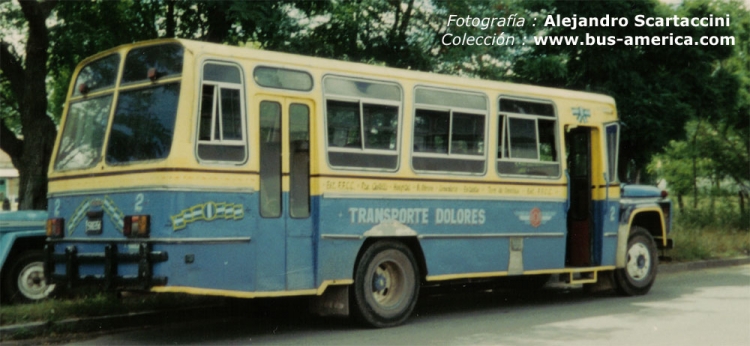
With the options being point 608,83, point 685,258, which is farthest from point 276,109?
point 685,258

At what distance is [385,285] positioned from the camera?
9844mm

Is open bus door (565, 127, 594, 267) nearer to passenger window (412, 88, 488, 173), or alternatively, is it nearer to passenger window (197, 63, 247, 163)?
passenger window (412, 88, 488, 173)

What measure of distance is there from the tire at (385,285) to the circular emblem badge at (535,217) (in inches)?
83.6

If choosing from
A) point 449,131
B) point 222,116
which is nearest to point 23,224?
point 222,116

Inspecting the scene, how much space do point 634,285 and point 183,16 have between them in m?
7.89

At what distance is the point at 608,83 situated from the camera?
18.2 meters

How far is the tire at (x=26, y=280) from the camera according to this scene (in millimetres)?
10578

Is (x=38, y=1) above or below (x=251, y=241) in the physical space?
above

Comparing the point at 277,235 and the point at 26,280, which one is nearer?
the point at 277,235

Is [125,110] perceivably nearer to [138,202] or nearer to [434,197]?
[138,202]

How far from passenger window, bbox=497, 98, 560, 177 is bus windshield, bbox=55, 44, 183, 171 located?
4493 mm

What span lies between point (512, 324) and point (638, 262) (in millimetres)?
3874

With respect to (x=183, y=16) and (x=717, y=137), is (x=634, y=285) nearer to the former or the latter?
(x=183, y=16)

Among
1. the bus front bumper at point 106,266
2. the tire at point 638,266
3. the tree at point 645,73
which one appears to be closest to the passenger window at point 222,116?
the bus front bumper at point 106,266
